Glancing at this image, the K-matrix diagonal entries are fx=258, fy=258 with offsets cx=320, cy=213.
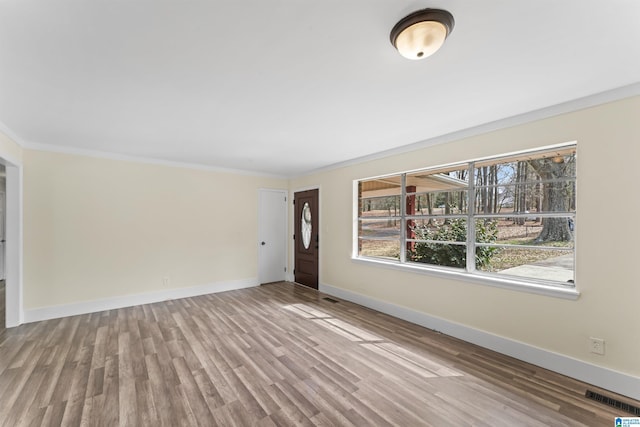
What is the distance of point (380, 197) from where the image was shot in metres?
4.35

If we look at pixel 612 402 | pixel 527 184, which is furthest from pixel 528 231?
pixel 612 402

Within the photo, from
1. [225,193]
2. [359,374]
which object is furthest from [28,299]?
[359,374]

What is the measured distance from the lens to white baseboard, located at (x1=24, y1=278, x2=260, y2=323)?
12.0ft

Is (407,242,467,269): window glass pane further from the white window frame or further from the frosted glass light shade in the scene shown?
the frosted glass light shade

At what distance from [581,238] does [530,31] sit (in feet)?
6.45

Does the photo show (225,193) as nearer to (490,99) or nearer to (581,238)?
(490,99)

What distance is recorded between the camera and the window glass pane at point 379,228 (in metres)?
4.12

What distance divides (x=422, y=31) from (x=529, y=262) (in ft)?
8.93

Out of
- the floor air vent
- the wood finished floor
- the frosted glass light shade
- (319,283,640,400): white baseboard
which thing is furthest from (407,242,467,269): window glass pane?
the frosted glass light shade

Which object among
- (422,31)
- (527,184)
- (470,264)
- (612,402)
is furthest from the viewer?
(470,264)

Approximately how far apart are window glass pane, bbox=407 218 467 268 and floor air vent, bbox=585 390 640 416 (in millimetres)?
1523

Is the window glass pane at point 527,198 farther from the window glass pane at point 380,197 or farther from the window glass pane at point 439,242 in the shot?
Result: the window glass pane at point 380,197

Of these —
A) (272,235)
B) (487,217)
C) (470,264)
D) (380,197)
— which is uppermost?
(380,197)

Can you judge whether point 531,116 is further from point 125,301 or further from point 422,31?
point 125,301
